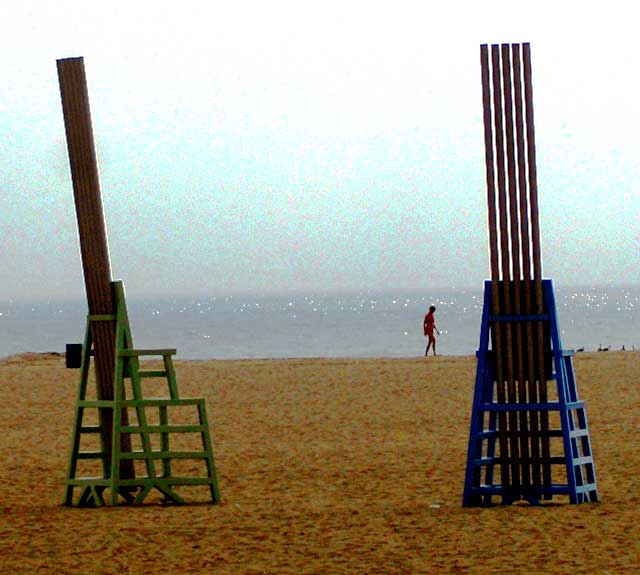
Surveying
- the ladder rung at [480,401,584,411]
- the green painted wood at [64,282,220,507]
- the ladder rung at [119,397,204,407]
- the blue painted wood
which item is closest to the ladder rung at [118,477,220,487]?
the green painted wood at [64,282,220,507]

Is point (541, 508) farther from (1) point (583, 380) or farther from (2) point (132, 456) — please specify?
(1) point (583, 380)

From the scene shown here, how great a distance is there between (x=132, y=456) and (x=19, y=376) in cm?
1646

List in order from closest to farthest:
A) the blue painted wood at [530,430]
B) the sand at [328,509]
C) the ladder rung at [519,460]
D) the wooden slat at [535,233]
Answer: the sand at [328,509] → the blue painted wood at [530,430] → the wooden slat at [535,233] → the ladder rung at [519,460]

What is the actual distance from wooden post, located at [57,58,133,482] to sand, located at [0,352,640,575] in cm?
115

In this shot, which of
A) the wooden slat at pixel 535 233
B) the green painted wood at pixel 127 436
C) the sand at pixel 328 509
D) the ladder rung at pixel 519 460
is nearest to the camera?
the sand at pixel 328 509

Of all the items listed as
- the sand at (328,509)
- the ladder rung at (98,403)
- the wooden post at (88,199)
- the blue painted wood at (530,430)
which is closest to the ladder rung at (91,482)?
the sand at (328,509)

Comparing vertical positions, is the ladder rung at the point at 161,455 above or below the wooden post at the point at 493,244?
below

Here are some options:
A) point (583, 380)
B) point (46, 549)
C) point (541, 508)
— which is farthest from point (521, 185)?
point (583, 380)

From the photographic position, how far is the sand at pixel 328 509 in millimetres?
7902

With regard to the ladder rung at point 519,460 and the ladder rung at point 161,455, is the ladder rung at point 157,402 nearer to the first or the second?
the ladder rung at point 161,455

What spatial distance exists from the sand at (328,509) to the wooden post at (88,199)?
115 cm

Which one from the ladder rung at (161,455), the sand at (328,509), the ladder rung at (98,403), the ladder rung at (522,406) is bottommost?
the sand at (328,509)

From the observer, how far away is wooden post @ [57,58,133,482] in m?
10.5

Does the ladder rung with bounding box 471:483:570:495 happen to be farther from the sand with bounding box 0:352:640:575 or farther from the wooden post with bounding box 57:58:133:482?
the wooden post with bounding box 57:58:133:482
